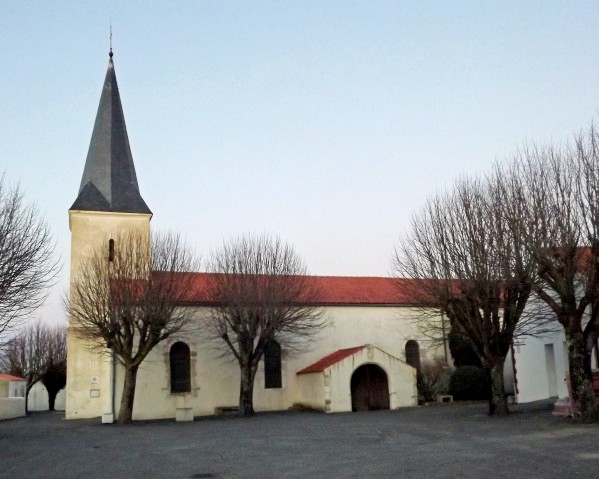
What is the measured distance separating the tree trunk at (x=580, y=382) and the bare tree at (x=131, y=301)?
17162 mm

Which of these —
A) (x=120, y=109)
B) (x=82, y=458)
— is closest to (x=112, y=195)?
(x=120, y=109)

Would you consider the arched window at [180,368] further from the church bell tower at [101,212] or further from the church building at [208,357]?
the church bell tower at [101,212]

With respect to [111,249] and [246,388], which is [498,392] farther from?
[111,249]

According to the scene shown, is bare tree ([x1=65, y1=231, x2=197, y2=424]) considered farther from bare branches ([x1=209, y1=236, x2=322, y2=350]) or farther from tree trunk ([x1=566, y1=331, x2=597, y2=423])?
tree trunk ([x1=566, y1=331, x2=597, y2=423])

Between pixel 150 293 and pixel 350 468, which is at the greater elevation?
pixel 150 293

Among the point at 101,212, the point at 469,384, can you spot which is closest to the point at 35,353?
the point at 101,212

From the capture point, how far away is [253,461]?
1420cm

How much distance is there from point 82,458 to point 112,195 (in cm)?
2334

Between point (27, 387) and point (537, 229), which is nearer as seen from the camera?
point (537, 229)

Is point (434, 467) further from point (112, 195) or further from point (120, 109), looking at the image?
point (120, 109)

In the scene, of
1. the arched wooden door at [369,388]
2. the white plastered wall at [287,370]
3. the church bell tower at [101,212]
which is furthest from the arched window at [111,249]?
the arched wooden door at [369,388]

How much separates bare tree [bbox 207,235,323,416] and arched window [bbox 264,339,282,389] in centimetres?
89

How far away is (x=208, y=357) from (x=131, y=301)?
7588mm

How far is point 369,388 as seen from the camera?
113 feet
